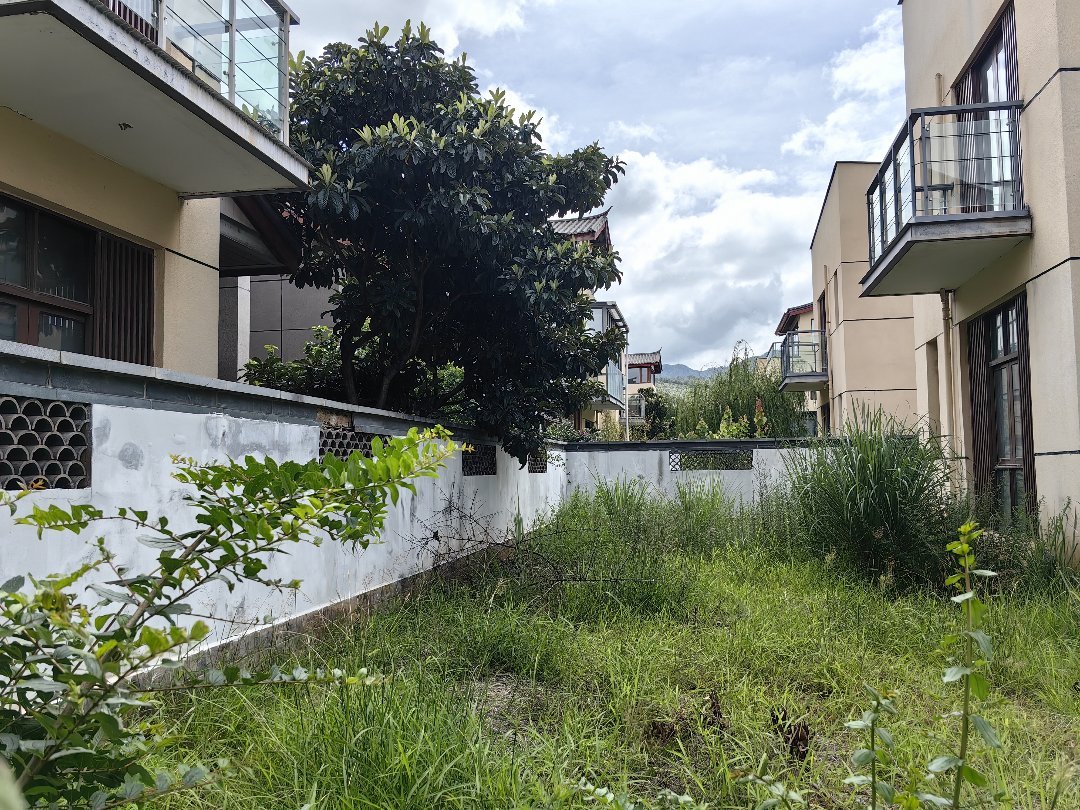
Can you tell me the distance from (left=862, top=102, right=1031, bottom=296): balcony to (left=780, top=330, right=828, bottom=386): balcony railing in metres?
8.95

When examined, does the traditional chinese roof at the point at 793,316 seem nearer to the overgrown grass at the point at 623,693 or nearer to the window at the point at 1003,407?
the window at the point at 1003,407

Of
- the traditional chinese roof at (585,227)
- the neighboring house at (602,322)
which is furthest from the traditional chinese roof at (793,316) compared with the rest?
the traditional chinese roof at (585,227)

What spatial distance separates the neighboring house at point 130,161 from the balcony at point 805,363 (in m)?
13.6

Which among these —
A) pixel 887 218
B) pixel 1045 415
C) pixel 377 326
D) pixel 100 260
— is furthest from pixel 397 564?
pixel 887 218

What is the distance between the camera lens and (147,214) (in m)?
5.68

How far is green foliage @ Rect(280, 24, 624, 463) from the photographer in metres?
6.49

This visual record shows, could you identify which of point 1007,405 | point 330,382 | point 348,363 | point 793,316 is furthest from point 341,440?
point 793,316

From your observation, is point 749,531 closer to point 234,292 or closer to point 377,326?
point 377,326

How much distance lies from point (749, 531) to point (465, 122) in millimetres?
4784

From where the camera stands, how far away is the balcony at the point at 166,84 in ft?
12.9

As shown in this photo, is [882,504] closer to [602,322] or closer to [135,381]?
[135,381]

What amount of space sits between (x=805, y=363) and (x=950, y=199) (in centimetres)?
1040

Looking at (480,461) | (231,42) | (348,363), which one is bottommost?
(480,461)

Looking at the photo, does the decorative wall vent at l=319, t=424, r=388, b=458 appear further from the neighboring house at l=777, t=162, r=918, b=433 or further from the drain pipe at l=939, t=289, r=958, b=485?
the neighboring house at l=777, t=162, r=918, b=433
